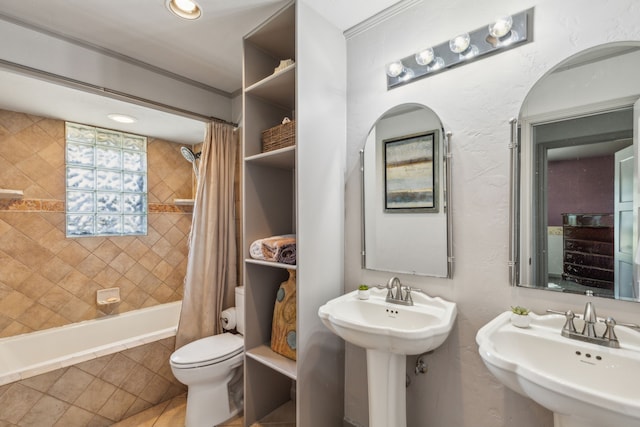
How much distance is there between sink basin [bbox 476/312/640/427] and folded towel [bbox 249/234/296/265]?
3.30 feet

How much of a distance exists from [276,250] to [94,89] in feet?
5.11

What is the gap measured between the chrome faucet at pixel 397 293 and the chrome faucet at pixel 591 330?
61 centimetres

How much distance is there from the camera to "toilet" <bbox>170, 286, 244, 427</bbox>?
5.82 feet

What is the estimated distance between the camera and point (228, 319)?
228cm

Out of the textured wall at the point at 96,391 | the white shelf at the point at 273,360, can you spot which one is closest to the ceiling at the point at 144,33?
the textured wall at the point at 96,391

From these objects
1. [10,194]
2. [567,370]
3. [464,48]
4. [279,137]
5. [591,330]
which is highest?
[464,48]

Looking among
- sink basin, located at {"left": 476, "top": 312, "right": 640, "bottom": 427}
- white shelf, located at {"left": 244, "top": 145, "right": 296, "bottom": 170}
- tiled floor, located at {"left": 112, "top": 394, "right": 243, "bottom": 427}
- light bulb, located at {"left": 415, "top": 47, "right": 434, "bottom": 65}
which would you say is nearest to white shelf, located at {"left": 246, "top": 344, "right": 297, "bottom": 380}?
tiled floor, located at {"left": 112, "top": 394, "right": 243, "bottom": 427}

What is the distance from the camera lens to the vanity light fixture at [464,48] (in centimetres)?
123

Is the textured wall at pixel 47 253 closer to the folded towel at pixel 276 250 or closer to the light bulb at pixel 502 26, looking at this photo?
the folded towel at pixel 276 250

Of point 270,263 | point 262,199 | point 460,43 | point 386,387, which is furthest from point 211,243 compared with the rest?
point 460,43

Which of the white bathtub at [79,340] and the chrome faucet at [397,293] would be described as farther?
the white bathtub at [79,340]

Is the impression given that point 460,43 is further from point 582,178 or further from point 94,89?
point 94,89

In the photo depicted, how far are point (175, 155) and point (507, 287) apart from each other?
3.15 metres

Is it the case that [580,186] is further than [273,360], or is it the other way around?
[273,360]
